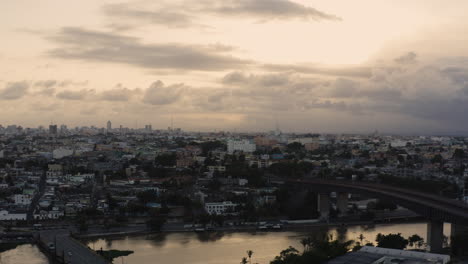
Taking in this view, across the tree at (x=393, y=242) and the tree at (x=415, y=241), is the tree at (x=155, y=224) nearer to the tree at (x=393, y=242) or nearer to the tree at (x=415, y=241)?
the tree at (x=393, y=242)

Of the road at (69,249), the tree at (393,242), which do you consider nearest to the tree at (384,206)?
the tree at (393,242)

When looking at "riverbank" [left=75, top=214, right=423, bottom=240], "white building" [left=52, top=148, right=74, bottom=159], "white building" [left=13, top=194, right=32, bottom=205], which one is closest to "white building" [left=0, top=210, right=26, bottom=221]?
"white building" [left=13, top=194, right=32, bottom=205]

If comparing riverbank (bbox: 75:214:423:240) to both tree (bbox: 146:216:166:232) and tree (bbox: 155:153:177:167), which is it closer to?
tree (bbox: 146:216:166:232)

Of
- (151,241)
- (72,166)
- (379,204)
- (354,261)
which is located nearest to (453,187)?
(379,204)

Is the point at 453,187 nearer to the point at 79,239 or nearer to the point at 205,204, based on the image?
the point at 205,204

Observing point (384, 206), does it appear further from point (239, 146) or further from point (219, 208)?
point (239, 146)
